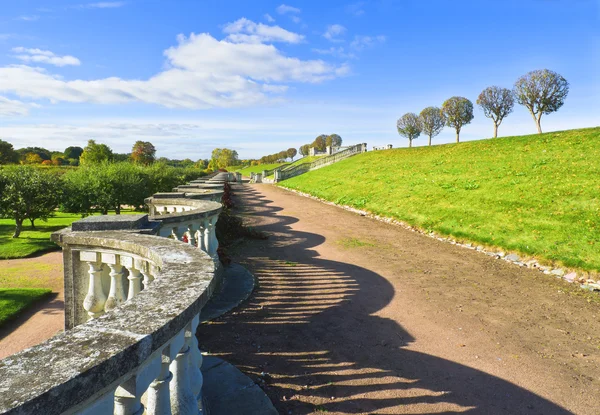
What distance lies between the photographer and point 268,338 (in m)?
5.02

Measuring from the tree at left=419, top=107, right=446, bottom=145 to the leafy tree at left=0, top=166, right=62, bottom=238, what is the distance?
2230 inches

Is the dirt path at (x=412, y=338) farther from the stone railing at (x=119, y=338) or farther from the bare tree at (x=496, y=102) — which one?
the bare tree at (x=496, y=102)

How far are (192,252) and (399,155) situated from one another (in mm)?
34034

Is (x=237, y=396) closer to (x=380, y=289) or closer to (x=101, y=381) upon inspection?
(x=101, y=381)

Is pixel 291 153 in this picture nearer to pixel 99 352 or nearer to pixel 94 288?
pixel 94 288

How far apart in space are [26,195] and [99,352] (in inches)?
670

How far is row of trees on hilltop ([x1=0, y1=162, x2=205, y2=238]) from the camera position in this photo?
14359mm

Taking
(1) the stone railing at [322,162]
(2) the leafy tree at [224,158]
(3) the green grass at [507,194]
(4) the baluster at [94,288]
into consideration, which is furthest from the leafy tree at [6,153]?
(4) the baluster at [94,288]

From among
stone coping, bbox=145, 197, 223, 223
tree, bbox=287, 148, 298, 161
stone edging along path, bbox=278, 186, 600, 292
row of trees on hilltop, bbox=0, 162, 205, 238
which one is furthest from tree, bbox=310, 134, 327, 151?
stone coping, bbox=145, 197, 223, 223

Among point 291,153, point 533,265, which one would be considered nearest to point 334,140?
point 291,153

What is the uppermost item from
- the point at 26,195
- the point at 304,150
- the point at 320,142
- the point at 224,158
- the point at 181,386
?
the point at 320,142

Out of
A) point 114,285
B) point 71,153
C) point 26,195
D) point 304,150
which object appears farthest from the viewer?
point 304,150

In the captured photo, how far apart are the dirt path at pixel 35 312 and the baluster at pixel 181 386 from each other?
428 cm

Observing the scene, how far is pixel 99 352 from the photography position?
1.37 m
